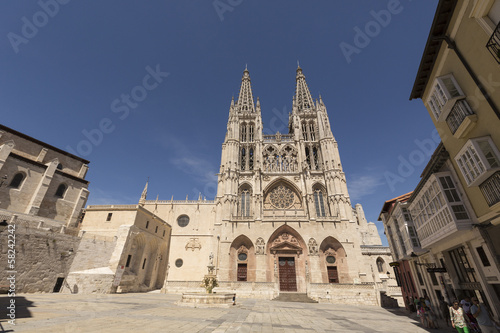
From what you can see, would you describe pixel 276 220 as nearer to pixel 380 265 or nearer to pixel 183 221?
pixel 183 221

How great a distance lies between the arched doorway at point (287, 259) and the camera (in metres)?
24.3

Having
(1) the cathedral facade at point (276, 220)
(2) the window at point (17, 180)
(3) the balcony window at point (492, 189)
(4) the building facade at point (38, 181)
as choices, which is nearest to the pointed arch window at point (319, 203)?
(1) the cathedral facade at point (276, 220)

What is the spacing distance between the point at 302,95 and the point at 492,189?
36.6 meters

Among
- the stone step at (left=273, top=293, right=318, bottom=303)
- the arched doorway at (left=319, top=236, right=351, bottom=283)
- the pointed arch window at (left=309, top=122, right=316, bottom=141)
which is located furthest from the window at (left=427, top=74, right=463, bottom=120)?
the pointed arch window at (left=309, top=122, right=316, bottom=141)

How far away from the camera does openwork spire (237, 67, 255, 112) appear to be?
3916 centimetres

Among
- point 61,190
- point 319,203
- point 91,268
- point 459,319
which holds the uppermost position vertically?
point 319,203

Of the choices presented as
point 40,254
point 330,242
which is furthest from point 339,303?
point 40,254

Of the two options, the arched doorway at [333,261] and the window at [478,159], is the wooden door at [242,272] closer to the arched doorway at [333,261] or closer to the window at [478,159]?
the arched doorway at [333,261]

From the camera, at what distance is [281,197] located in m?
30.2

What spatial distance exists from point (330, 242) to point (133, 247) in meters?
23.1

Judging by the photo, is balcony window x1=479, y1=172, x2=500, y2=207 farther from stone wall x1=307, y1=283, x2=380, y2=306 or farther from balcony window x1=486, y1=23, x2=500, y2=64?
stone wall x1=307, y1=283, x2=380, y2=306

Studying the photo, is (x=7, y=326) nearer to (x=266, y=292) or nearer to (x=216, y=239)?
(x=266, y=292)

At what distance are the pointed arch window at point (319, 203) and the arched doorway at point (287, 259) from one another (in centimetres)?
476

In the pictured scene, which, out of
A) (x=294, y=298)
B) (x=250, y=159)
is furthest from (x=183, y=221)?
(x=294, y=298)
